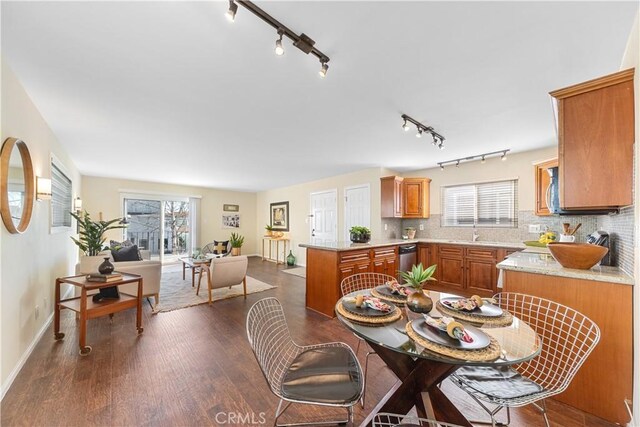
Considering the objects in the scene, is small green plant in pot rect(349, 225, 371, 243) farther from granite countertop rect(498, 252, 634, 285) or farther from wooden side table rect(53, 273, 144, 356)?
wooden side table rect(53, 273, 144, 356)

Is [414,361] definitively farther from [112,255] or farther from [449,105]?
[112,255]

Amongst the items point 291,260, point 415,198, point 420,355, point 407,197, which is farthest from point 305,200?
point 420,355

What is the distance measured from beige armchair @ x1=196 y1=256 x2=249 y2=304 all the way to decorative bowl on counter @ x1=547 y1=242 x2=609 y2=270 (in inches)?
149

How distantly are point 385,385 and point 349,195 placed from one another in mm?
4298

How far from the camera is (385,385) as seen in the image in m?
1.92

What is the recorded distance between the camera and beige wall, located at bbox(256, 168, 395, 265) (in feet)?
17.1

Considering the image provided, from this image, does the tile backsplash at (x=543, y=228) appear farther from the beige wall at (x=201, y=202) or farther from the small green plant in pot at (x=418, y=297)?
the beige wall at (x=201, y=202)

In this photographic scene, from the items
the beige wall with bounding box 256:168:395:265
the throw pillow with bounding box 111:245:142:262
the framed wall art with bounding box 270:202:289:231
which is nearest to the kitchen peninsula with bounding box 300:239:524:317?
the beige wall with bounding box 256:168:395:265

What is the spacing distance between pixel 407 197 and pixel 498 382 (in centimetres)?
413

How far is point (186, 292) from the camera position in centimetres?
429

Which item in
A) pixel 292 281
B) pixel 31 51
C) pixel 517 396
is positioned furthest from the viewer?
pixel 292 281

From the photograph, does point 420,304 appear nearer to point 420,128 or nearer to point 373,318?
point 373,318

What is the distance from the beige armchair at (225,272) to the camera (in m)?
3.65

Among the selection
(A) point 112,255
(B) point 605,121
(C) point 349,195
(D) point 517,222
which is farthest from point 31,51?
(D) point 517,222
